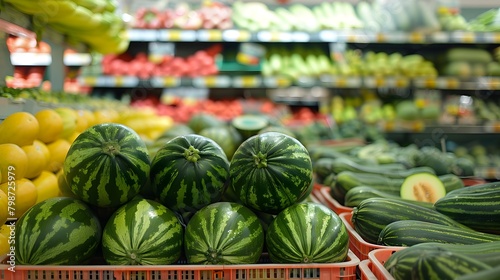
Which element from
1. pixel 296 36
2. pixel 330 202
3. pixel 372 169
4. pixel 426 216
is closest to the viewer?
pixel 426 216

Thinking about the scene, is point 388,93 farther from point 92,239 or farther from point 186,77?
point 92,239

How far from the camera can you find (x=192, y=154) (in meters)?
1.35

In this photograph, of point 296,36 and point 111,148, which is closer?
point 111,148

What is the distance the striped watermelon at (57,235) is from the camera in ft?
3.87

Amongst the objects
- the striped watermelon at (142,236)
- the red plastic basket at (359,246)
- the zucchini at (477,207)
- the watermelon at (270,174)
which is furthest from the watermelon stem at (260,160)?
the zucchini at (477,207)

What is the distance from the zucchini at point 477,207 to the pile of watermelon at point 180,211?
414 millimetres

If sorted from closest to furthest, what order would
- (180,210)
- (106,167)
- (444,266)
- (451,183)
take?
1. (444,266)
2. (106,167)
3. (180,210)
4. (451,183)

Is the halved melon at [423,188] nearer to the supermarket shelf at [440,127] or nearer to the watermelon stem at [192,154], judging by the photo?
the watermelon stem at [192,154]

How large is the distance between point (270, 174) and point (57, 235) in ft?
1.82

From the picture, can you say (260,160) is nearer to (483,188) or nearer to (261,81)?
(483,188)

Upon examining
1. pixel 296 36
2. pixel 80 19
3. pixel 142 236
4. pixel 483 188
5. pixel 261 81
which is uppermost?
pixel 296 36

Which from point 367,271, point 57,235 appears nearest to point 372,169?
point 367,271

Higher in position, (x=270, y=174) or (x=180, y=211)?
(x=270, y=174)

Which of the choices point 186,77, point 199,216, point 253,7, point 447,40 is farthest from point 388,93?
point 199,216
